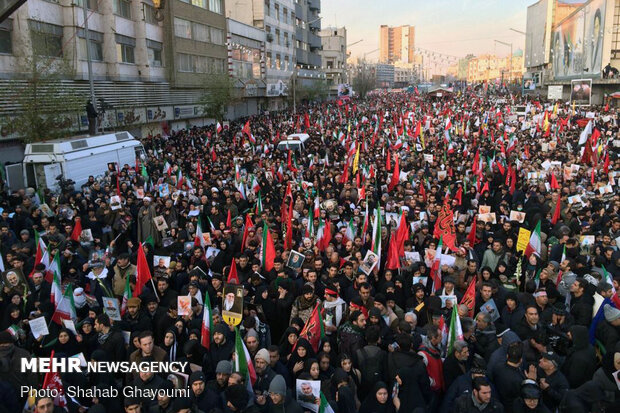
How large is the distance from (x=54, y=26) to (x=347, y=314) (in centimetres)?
2545

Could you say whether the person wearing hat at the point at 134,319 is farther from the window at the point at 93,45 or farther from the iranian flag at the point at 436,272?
the window at the point at 93,45

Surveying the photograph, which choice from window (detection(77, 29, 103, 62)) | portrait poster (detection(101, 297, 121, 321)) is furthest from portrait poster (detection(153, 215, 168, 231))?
window (detection(77, 29, 103, 62))

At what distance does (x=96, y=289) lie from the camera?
778 centimetres

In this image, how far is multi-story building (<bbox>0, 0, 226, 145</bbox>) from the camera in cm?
2255

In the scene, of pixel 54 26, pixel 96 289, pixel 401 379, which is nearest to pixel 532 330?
pixel 401 379

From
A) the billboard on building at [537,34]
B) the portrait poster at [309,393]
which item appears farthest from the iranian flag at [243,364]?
the billboard on building at [537,34]

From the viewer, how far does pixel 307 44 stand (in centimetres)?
7731

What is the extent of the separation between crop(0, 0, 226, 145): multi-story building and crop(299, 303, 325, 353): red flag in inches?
725

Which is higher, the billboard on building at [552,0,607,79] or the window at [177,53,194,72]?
the billboard on building at [552,0,607,79]

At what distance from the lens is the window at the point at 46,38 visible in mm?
20578

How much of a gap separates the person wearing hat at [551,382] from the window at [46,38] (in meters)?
20.7

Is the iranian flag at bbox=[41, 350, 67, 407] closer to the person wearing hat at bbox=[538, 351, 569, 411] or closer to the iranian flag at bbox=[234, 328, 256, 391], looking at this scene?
the iranian flag at bbox=[234, 328, 256, 391]

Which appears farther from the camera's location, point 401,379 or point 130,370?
point 130,370

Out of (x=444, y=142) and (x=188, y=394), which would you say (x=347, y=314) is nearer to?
(x=188, y=394)
